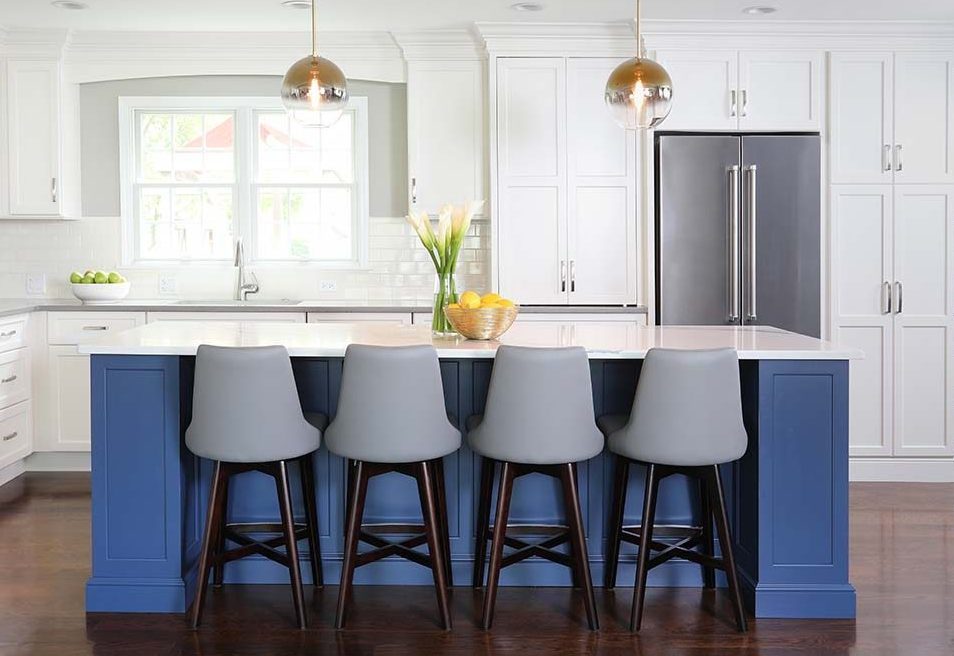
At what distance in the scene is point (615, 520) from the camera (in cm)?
355

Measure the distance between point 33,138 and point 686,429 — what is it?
4464 mm

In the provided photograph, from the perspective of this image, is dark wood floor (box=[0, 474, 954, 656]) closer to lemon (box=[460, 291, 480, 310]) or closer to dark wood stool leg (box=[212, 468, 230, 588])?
dark wood stool leg (box=[212, 468, 230, 588])

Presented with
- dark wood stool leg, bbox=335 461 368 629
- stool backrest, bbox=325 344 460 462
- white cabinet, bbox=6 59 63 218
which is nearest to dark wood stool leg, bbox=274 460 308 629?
dark wood stool leg, bbox=335 461 368 629

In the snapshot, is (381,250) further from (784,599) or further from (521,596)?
(784,599)

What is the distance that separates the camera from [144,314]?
18.4 feet

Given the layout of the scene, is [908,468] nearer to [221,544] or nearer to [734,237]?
[734,237]

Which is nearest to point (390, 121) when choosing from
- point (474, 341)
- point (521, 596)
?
point (474, 341)

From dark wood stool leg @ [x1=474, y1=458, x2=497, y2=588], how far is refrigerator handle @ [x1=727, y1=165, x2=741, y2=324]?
92.3 inches

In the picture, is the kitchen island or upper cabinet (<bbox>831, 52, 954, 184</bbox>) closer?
the kitchen island

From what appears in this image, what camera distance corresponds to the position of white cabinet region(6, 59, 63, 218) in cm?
584

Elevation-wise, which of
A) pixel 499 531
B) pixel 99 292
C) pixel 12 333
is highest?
pixel 99 292

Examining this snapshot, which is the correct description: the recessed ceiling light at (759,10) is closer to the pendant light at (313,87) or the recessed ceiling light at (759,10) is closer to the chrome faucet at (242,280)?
the pendant light at (313,87)

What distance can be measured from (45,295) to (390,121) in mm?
2393

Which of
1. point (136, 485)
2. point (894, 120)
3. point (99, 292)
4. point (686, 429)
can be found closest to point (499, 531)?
point (686, 429)
